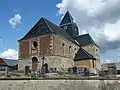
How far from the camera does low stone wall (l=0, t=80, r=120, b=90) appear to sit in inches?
498

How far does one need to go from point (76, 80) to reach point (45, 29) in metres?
15.0

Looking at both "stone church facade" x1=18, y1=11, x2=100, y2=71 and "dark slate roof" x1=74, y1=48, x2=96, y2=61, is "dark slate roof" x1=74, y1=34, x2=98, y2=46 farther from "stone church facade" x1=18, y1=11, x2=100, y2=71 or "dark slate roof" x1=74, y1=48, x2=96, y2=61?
"stone church facade" x1=18, y1=11, x2=100, y2=71

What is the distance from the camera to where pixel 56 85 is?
48.3ft

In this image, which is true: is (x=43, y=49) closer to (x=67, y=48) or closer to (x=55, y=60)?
(x=55, y=60)

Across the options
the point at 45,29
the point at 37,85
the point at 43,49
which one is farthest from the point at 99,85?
the point at 45,29

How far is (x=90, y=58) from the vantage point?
106 feet

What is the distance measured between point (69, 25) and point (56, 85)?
2727 centimetres

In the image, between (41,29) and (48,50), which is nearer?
(48,50)

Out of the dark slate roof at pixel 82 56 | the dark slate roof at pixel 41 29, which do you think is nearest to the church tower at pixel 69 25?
the dark slate roof at pixel 82 56

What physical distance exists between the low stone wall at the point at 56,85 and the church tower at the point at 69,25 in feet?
69.9

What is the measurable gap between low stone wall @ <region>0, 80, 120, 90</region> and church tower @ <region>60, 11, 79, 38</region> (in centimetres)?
2131

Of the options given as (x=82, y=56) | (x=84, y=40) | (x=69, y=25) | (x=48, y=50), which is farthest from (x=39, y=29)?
(x=84, y=40)

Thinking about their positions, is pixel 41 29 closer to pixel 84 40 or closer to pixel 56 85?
pixel 84 40

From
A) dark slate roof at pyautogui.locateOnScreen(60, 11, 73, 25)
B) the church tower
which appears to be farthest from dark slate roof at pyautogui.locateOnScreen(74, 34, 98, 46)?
dark slate roof at pyautogui.locateOnScreen(60, 11, 73, 25)
